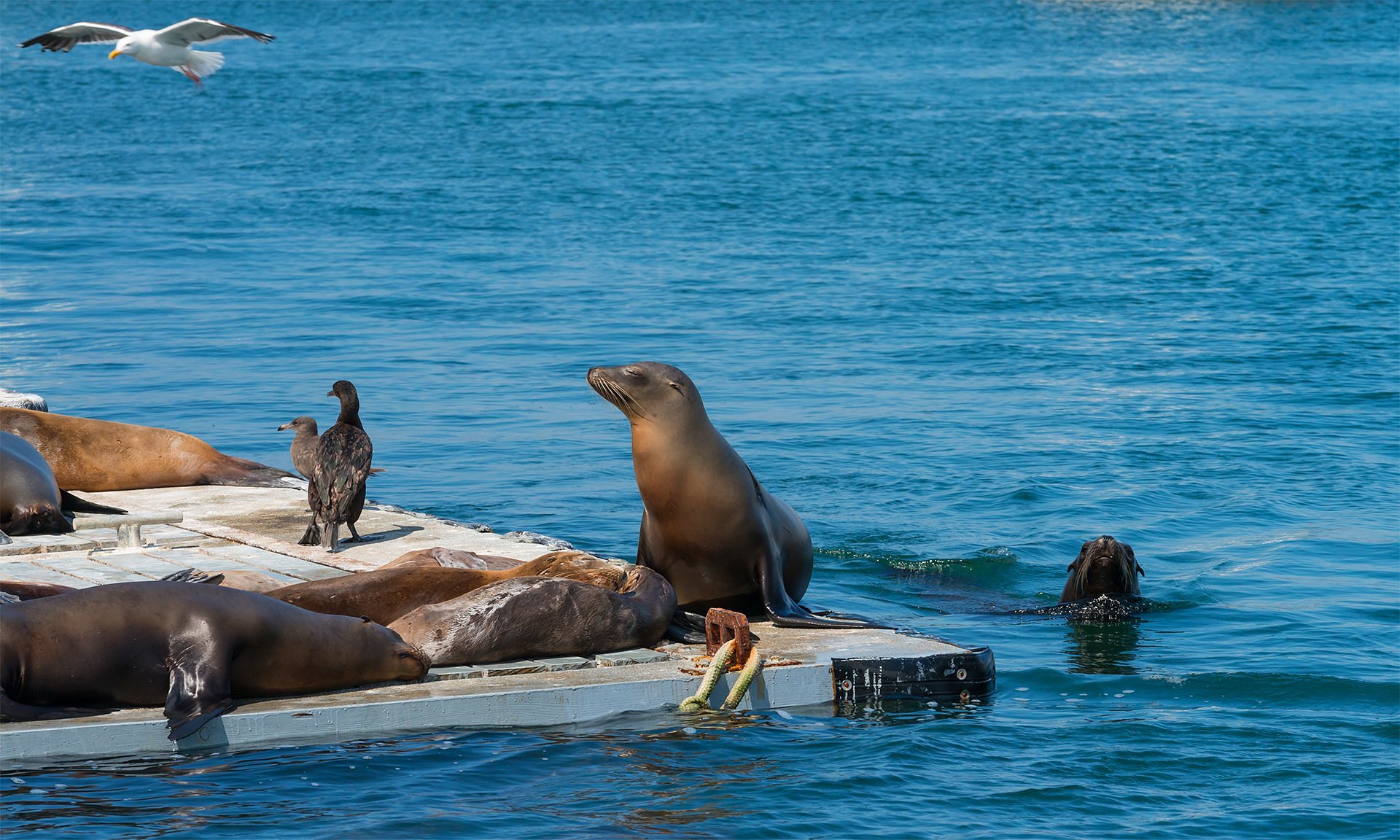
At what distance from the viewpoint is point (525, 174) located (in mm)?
34031

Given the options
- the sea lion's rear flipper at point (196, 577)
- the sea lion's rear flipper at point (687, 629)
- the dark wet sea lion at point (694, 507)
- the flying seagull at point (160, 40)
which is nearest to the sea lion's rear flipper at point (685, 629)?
the sea lion's rear flipper at point (687, 629)

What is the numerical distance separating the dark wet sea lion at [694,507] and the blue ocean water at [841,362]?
0.94m

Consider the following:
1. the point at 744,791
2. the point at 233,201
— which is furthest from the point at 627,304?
the point at 744,791

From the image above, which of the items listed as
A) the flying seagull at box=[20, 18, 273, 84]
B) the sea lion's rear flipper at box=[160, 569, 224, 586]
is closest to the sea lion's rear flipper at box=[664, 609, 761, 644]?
the sea lion's rear flipper at box=[160, 569, 224, 586]

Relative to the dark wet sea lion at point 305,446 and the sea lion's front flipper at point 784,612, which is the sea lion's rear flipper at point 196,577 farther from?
the sea lion's front flipper at point 784,612

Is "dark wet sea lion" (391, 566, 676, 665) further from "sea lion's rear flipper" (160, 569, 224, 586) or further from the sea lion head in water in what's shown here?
the sea lion head in water

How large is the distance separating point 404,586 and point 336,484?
1.55 meters

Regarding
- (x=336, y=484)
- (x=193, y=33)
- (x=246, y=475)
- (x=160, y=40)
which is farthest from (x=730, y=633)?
(x=160, y=40)

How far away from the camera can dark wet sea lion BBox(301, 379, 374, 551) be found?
28.4 feet

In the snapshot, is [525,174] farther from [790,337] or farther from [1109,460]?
[1109,460]

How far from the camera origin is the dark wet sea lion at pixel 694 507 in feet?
25.8

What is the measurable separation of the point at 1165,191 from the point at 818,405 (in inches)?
676

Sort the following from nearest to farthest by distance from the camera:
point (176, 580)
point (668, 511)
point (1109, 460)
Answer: point (176, 580), point (668, 511), point (1109, 460)

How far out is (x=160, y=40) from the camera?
1362 centimetres
